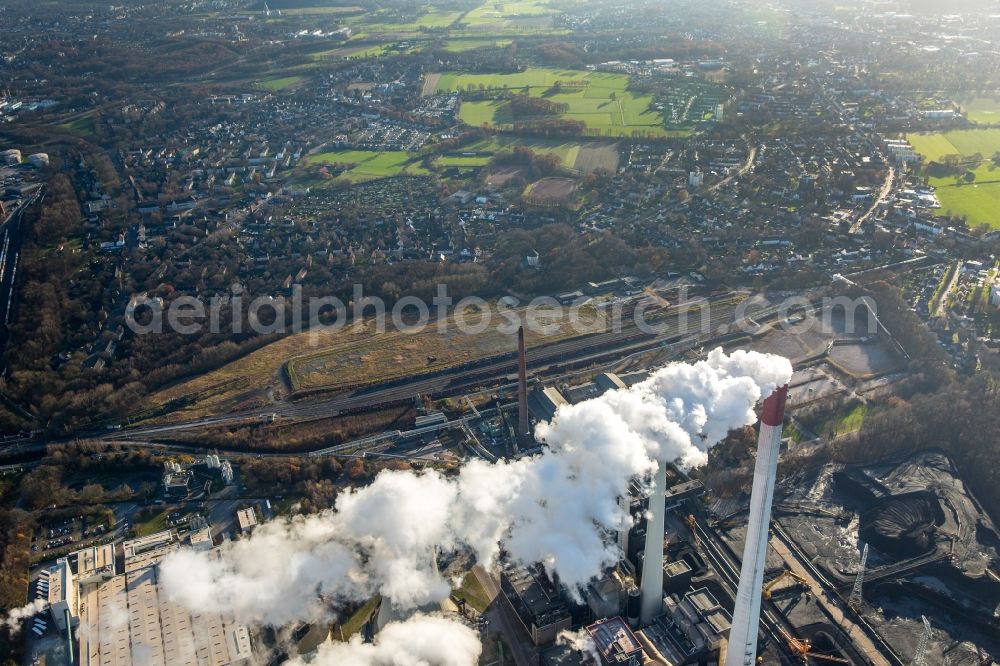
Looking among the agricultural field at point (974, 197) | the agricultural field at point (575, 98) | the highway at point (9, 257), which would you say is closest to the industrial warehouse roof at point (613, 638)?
the highway at point (9, 257)

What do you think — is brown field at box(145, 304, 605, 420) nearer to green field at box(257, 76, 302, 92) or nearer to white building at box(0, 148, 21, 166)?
white building at box(0, 148, 21, 166)

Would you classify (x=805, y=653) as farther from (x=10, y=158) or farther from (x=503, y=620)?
(x=10, y=158)

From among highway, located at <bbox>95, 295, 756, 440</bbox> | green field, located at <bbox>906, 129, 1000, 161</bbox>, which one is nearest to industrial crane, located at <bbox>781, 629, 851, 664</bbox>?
highway, located at <bbox>95, 295, 756, 440</bbox>

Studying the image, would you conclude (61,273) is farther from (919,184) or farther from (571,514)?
(919,184)

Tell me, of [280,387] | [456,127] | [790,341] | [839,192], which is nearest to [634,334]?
[790,341]

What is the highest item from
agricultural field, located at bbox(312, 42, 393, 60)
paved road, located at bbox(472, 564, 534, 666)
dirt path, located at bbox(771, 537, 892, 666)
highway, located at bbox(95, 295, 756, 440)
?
agricultural field, located at bbox(312, 42, 393, 60)
